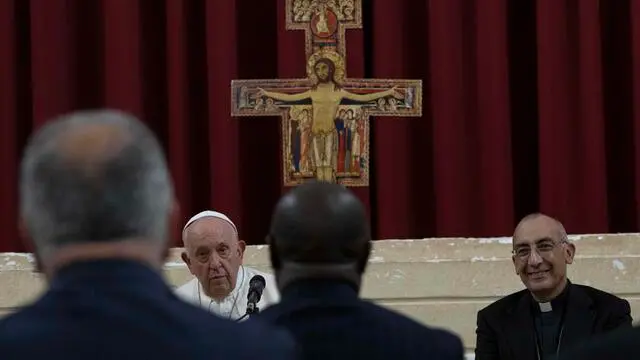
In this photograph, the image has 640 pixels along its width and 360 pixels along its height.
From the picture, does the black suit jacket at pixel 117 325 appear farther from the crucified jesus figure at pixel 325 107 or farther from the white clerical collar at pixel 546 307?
the crucified jesus figure at pixel 325 107

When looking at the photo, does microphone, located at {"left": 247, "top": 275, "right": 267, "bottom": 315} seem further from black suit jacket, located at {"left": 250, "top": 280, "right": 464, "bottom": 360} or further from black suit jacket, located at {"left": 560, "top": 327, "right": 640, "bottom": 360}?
black suit jacket, located at {"left": 560, "top": 327, "right": 640, "bottom": 360}

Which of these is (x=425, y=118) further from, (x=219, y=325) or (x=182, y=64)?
(x=219, y=325)

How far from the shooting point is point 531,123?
566 centimetres

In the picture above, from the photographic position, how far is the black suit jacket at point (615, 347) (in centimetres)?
106

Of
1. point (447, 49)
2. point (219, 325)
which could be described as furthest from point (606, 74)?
point (219, 325)

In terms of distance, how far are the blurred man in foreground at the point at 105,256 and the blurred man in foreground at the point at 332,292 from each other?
45 centimetres

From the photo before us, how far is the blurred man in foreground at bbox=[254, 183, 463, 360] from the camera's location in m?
1.60

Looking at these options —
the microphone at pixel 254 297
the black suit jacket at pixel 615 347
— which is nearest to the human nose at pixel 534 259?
the microphone at pixel 254 297

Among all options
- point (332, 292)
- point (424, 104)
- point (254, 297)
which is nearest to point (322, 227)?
point (332, 292)

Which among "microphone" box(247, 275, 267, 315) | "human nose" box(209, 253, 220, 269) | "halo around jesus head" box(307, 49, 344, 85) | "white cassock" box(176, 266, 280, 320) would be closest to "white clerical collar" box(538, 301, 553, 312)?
"white cassock" box(176, 266, 280, 320)

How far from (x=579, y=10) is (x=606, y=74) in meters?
0.37

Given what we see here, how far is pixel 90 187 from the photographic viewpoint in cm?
112

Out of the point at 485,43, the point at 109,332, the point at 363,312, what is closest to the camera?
the point at 109,332

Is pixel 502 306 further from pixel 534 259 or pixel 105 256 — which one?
pixel 105 256
